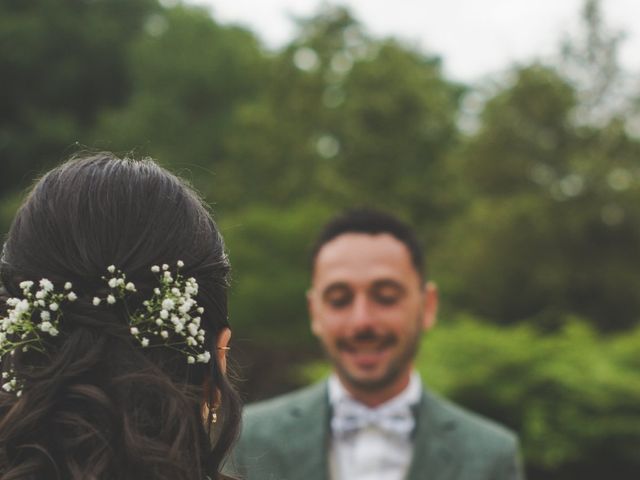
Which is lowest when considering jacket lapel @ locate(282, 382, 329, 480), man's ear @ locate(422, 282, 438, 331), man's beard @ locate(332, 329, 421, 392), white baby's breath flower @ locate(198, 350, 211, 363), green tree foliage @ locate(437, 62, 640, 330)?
green tree foliage @ locate(437, 62, 640, 330)

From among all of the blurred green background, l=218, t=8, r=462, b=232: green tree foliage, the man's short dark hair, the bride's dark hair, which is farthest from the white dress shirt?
l=218, t=8, r=462, b=232: green tree foliage

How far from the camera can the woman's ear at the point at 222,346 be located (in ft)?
7.51

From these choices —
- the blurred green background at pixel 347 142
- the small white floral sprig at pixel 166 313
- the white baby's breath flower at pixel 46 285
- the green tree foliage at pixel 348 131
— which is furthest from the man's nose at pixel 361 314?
the green tree foliage at pixel 348 131

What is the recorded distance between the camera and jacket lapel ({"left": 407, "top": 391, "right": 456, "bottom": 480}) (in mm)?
5367

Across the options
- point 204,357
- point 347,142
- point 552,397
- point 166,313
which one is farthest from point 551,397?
point 347,142

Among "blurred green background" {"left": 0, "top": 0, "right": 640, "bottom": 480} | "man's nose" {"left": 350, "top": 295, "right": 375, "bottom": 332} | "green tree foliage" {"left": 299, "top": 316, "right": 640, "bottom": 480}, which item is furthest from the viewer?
"blurred green background" {"left": 0, "top": 0, "right": 640, "bottom": 480}

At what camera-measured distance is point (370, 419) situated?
540cm

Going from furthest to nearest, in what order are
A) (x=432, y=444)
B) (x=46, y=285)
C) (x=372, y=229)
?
(x=372, y=229) → (x=432, y=444) → (x=46, y=285)

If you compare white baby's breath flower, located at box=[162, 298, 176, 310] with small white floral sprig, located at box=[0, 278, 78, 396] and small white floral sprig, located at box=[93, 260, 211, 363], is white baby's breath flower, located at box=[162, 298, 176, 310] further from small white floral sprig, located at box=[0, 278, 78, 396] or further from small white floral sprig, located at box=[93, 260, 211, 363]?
small white floral sprig, located at box=[0, 278, 78, 396]

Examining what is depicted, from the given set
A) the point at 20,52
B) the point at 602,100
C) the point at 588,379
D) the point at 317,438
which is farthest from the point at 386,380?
the point at 20,52

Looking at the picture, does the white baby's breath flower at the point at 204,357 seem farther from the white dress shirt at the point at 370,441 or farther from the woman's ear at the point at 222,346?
the white dress shirt at the point at 370,441

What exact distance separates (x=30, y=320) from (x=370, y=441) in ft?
11.5

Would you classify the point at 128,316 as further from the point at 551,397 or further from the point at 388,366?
the point at 551,397

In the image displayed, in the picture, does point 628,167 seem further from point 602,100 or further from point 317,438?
point 317,438
